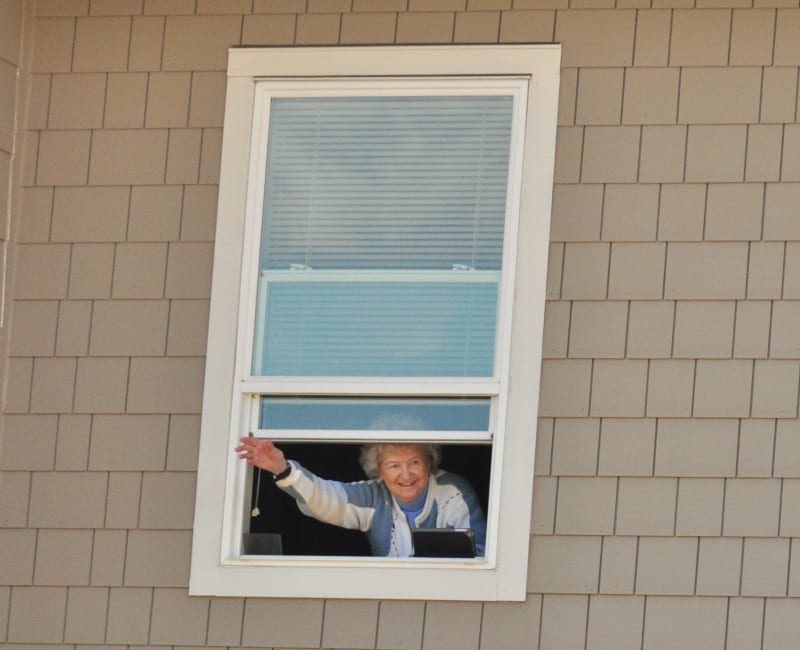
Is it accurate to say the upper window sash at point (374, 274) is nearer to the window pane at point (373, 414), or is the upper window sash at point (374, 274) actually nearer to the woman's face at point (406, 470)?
the window pane at point (373, 414)

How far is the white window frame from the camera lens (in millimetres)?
5965

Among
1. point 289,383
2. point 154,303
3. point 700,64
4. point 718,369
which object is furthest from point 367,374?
point 700,64

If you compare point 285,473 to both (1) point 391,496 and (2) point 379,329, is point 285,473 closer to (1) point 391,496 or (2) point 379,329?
(1) point 391,496

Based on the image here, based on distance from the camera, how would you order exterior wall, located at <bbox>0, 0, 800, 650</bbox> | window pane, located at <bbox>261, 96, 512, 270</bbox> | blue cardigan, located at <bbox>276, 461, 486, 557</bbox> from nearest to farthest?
exterior wall, located at <bbox>0, 0, 800, 650</bbox>, blue cardigan, located at <bbox>276, 461, 486, 557</bbox>, window pane, located at <bbox>261, 96, 512, 270</bbox>

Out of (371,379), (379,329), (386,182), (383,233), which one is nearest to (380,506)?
(371,379)

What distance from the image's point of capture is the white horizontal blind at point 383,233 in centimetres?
621

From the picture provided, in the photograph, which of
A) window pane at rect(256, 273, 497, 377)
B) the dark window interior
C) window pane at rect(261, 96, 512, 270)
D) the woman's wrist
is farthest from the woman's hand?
window pane at rect(261, 96, 512, 270)

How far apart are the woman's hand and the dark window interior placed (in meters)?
0.14

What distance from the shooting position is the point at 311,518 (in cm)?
632

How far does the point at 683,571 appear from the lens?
19.2 feet

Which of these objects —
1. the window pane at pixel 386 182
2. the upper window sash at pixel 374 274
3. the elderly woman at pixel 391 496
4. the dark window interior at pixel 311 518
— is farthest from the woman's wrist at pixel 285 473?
the window pane at pixel 386 182

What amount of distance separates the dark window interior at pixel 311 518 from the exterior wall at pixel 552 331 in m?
0.30

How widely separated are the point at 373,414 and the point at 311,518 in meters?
0.45

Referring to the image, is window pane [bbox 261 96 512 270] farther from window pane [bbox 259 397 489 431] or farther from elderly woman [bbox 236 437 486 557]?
elderly woman [bbox 236 437 486 557]
